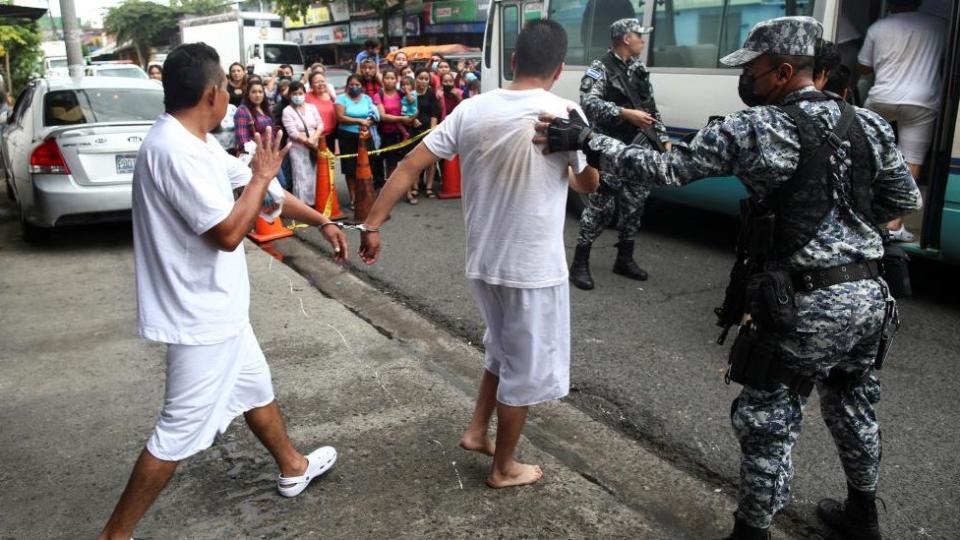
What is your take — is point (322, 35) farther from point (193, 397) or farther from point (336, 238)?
point (193, 397)

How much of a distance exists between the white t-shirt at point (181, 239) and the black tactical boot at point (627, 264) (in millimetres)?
4098

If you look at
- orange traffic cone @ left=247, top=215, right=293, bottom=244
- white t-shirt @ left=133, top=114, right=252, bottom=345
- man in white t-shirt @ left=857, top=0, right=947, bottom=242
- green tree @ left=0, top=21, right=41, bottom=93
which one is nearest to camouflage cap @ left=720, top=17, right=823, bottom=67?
white t-shirt @ left=133, top=114, right=252, bottom=345

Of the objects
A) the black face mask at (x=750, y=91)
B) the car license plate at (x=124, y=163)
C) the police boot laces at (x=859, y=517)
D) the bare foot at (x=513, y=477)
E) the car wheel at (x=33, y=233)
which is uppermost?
the black face mask at (x=750, y=91)

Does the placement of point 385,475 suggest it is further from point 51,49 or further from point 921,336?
point 51,49

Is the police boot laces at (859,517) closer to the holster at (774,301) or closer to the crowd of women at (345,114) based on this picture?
the holster at (774,301)

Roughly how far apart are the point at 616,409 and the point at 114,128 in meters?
5.55

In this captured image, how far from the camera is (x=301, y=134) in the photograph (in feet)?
29.2

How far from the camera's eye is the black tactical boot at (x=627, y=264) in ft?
20.3

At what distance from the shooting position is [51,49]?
2338 inches

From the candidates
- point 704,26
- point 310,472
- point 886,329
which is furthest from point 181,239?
point 704,26

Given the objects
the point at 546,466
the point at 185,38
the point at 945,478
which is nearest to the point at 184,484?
the point at 546,466

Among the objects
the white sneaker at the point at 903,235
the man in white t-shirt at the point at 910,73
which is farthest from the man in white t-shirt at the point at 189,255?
the man in white t-shirt at the point at 910,73

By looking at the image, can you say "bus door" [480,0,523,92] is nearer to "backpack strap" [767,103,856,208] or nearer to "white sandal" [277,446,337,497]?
"white sandal" [277,446,337,497]

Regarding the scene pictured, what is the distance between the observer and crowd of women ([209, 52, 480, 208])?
8.88 metres
